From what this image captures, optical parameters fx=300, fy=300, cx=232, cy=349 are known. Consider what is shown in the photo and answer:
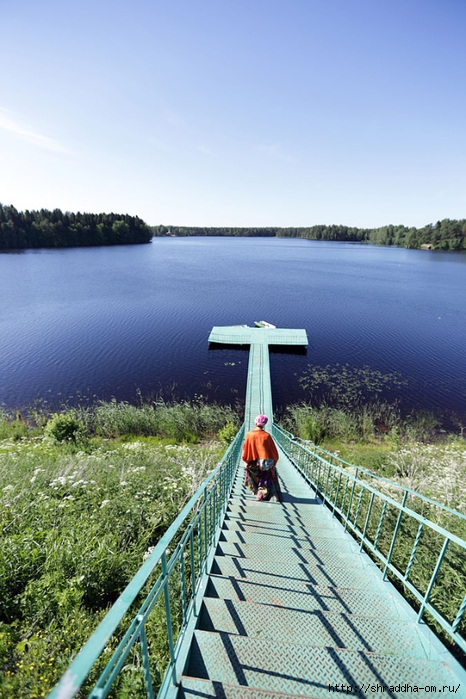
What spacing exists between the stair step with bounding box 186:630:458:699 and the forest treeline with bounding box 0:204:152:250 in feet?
335

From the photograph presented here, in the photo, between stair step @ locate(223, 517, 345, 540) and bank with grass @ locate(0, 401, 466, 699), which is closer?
bank with grass @ locate(0, 401, 466, 699)

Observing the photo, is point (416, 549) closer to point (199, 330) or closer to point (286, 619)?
point (286, 619)

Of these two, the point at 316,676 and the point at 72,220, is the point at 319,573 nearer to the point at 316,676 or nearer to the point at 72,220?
the point at 316,676

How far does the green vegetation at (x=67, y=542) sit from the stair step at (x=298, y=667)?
1.33 metres

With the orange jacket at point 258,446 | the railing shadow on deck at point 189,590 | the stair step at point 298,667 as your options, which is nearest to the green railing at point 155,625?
the railing shadow on deck at point 189,590

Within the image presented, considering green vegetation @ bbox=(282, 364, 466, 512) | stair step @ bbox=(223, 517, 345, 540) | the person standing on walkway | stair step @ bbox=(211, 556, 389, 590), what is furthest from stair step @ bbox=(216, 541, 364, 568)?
green vegetation @ bbox=(282, 364, 466, 512)

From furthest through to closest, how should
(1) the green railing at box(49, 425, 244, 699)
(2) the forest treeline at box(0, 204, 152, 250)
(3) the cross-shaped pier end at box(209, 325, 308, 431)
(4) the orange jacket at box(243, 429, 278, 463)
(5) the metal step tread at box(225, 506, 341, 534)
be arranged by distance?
1. (2) the forest treeline at box(0, 204, 152, 250)
2. (3) the cross-shaped pier end at box(209, 325, 308, 431)
3. (4) the orange jacket at box(243, 429, 278, 463)
4. (5) the metal step tread at box(225, 506, 341, 534)
5. (1) the green railing at box(49, 425, 244, 699)

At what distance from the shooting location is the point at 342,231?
177 m

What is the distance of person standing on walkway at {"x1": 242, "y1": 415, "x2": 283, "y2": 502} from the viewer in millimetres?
5312

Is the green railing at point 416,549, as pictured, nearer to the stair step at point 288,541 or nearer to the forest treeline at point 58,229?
the stair step at point 288,541

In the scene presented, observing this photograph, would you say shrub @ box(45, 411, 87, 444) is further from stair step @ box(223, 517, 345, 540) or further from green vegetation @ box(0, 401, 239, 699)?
stair step @ box(223, 517, 345, 540)

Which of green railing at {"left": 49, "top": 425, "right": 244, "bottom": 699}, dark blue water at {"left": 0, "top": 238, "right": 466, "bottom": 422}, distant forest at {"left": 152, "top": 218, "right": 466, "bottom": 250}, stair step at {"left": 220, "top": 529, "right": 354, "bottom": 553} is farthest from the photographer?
distant forest at {"left": 152, "top": 218, "right": 466, "bottom": 250}

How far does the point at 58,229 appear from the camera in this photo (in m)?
87.8

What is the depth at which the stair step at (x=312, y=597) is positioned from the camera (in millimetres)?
3023
